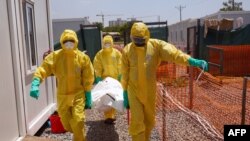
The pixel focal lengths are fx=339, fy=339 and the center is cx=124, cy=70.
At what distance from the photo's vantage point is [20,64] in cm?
523

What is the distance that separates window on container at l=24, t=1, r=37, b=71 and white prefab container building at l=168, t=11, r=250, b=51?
1449 centimetres

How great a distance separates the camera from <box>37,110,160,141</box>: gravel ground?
5.94 meters

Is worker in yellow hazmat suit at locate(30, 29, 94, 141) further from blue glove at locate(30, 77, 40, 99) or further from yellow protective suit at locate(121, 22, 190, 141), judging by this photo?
yellow protective suit at locate(121, 22, 190, 141)

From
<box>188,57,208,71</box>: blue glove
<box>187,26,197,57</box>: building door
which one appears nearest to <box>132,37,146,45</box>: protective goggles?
<box>188,57,208,71</box>: blue glove

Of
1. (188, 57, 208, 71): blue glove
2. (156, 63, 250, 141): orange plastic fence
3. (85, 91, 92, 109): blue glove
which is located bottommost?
(156, 63, 250, 141): orange plastic fence

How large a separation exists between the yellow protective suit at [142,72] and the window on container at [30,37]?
2.07 m

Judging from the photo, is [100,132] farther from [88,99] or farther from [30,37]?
[30,37]

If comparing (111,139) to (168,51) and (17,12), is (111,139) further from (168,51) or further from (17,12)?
(17,12)

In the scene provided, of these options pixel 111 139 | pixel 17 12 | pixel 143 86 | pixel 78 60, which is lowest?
pixel 111 139

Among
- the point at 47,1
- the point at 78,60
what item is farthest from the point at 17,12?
the point at 47,1

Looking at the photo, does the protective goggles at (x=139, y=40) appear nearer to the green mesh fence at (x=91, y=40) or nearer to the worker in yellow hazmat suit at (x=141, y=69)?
the worker in yellow hazmat suit at (x=141, y=69)

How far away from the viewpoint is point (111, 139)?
5883mm

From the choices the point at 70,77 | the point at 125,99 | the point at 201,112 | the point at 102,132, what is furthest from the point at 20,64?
Answer: the point at 201,112

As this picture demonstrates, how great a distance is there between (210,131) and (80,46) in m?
9.36
